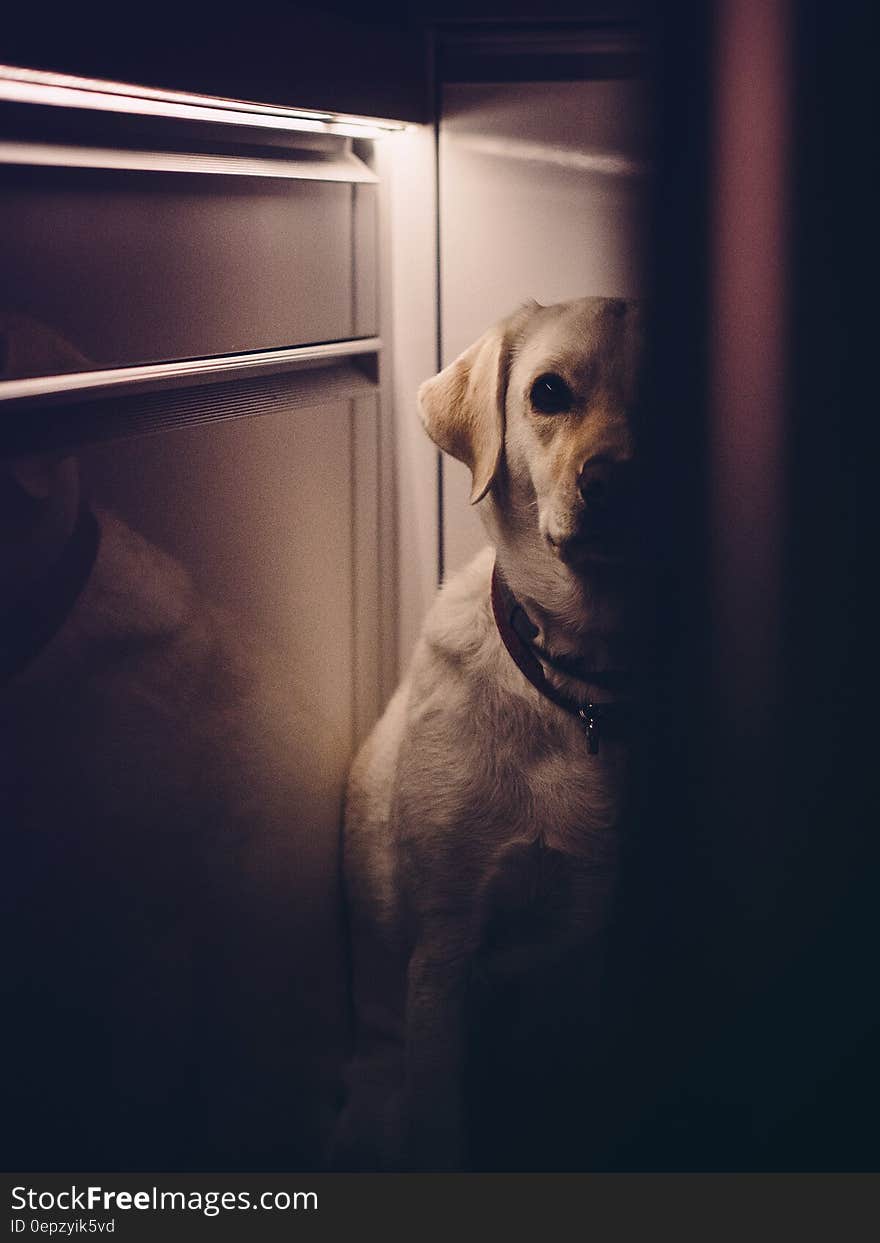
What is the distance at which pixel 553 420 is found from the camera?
4.02 feet

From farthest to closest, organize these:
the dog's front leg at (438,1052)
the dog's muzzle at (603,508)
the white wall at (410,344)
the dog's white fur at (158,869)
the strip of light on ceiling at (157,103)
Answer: the white wall at (410,344), the dog's front leg at (438,1052), the dog's muzzle at (603,508), the dog's white fur at (158,869), the strip of light on ceiling at (157,103)

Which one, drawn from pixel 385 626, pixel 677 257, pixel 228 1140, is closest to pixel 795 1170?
pixel 677 257

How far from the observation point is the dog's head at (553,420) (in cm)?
110

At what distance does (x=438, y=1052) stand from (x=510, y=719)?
0.42 metres

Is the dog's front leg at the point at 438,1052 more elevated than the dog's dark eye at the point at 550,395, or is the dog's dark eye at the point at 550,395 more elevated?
the dog's dark eye at the point at 550,395

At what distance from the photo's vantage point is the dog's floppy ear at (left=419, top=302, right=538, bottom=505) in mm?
1274

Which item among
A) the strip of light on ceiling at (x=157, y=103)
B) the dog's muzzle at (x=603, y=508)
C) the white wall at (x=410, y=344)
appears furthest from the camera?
the white wall at (x=410, y=344)

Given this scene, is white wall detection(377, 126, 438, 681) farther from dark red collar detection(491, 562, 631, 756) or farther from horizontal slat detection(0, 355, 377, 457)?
dark red collar detection(491, 562, 631, 756)

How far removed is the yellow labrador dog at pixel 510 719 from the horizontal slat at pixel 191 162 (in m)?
0.29

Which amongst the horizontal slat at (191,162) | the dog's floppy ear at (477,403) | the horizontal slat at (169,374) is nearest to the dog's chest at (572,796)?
the dog's floppy ear at (477,403)

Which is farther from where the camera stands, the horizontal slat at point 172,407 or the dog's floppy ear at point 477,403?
the dog's floppy ear at point 477,403

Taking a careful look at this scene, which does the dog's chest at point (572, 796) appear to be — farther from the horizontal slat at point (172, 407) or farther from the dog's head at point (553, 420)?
the horizontal slat at point (172, 407)

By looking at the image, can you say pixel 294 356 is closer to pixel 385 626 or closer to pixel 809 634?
pixel 385 626

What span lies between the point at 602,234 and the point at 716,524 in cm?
107
